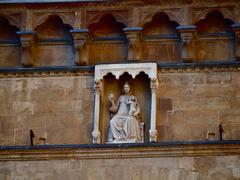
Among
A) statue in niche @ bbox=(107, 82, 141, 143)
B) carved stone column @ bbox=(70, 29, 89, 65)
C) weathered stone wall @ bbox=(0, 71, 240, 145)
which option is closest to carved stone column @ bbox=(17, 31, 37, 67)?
weathered stone wall @ bbox=(0, 71, 240, 145)

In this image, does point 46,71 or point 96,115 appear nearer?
point 96,115

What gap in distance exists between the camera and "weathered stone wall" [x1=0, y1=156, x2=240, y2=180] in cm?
1437

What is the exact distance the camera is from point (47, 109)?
15.3m

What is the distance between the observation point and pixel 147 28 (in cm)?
1564

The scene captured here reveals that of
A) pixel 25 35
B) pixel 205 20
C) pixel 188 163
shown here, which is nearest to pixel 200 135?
pixel 188 163

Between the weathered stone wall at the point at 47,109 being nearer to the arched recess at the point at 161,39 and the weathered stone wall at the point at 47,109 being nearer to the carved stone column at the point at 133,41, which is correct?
the carved stone column at the point at 133,41

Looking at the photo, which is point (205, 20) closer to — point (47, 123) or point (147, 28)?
point (147, 28)

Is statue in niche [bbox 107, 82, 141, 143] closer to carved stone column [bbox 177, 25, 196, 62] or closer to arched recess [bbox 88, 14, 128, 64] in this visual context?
arched recess [bbox 88, 14, 128, 64]

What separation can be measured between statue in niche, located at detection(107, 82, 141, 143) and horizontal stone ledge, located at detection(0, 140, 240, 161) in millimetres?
268

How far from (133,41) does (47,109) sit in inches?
57.5

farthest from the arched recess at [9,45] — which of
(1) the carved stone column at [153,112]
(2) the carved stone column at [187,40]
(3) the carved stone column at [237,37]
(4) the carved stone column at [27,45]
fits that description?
(3) the carved stone column at [237,37]

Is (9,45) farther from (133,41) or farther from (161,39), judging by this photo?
(161,39)

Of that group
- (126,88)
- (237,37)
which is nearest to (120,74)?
(126,88)

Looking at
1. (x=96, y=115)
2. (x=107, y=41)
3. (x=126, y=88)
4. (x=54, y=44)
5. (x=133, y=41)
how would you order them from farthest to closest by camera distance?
1. (x=54, y=44)
2. (x=107, y=41)
3. (x=133, y=41)
4. (x=126, y=88)
5. (x=96, y=115)
